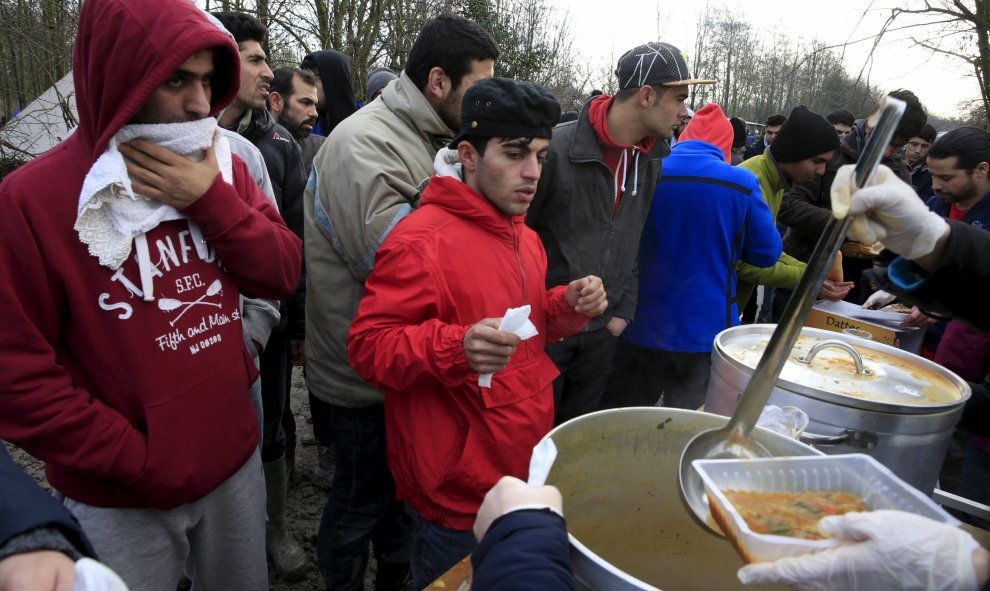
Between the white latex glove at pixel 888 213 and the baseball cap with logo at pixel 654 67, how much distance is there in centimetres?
190

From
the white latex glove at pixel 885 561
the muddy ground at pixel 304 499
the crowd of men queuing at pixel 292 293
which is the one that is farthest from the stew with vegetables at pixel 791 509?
the muddy ground at pixel 304 499

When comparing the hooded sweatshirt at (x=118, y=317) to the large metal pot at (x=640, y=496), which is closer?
the hooded sweatshirt at (x=118, y=317)

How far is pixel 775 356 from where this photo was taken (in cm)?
120

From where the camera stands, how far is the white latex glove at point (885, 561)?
2.53 feet

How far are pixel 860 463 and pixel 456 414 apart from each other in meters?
1.06

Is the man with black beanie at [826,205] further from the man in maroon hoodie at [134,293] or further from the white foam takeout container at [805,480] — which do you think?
the man in maroon hoodie at [134,293]

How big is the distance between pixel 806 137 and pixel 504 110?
307 cm

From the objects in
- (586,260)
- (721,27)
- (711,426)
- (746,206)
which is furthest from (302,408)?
(721,27)

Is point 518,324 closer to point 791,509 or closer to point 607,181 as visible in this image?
point 791,509

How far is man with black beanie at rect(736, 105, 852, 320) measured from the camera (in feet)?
12.3

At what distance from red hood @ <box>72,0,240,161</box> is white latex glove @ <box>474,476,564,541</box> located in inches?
49.1

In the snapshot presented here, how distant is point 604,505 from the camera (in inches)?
61.8

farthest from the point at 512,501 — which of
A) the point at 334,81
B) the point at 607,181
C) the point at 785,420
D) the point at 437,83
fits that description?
the point at 334,81

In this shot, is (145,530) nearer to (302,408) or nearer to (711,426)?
(711,426)
